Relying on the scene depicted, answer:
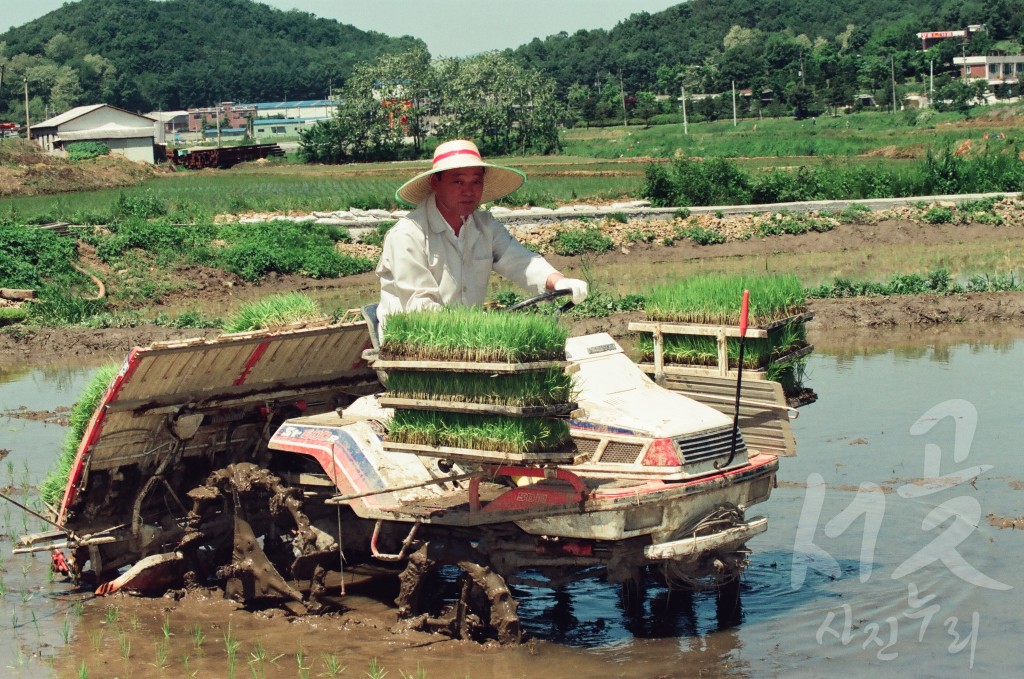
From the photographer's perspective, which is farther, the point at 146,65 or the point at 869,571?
the point at 146,65

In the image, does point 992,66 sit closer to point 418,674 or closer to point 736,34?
point 736,34

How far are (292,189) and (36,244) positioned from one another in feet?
67.1

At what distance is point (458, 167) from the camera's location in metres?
7.77

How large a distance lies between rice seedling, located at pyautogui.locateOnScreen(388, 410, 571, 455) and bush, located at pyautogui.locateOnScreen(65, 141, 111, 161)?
195ft

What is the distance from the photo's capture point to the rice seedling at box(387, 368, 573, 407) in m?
6.69

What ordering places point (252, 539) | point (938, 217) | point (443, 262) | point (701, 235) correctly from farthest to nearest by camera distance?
point (938, 217), point (701, 235), point (252, 539), point (443, 262)

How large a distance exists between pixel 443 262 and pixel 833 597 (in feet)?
10.3

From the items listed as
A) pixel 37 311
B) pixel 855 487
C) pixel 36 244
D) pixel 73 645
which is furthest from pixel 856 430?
pixel 36 244

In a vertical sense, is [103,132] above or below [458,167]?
above

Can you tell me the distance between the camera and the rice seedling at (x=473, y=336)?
21.9 ft

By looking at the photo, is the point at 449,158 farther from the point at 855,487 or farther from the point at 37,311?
the point at 37,311

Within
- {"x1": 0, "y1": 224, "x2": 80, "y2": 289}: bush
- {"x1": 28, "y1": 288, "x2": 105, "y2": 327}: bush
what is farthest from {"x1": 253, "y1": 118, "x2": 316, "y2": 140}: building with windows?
{"x1": 28, "y1": 288, "x2": 105, "y2": 327}: bush

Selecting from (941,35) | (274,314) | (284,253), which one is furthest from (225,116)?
(274,314)

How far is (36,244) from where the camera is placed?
24594 millimetres
